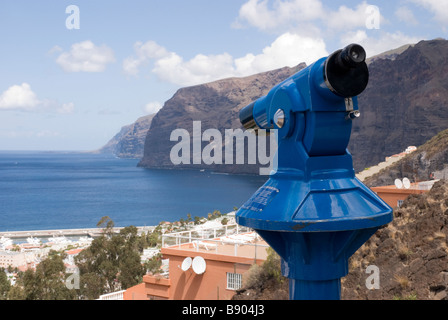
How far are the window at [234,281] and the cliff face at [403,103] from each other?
10195 centimetres

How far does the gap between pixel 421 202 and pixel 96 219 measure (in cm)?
8405

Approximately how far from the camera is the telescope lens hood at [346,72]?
205 cm

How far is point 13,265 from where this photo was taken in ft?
166

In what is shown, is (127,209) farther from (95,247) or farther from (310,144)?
(310,144)

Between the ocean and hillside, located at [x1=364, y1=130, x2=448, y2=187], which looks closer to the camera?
hillside, located at [x1=364, y1=130, x2=448, y2=187]

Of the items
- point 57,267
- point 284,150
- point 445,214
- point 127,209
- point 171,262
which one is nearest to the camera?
point 284,150

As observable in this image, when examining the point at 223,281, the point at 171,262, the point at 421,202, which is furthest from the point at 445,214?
the point at 171,262

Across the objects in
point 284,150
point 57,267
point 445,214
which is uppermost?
point 284,150

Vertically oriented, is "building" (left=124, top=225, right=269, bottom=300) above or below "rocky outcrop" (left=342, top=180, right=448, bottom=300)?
below

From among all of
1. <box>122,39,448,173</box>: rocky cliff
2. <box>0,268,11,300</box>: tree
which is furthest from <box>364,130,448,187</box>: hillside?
<box>122,39,448,173</box>: rocky cliff

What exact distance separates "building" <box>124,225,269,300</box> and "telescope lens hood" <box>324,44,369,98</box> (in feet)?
28.6

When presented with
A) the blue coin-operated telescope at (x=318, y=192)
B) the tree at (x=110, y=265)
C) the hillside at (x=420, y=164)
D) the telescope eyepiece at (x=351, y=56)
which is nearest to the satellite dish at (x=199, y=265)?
the blue coin-operated telescope at (x=318, y=192)

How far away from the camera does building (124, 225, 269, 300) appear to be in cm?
1146

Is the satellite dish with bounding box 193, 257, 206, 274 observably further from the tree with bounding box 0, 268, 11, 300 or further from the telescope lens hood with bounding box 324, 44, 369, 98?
the tree with bounding box 0, 268, 11, 300
